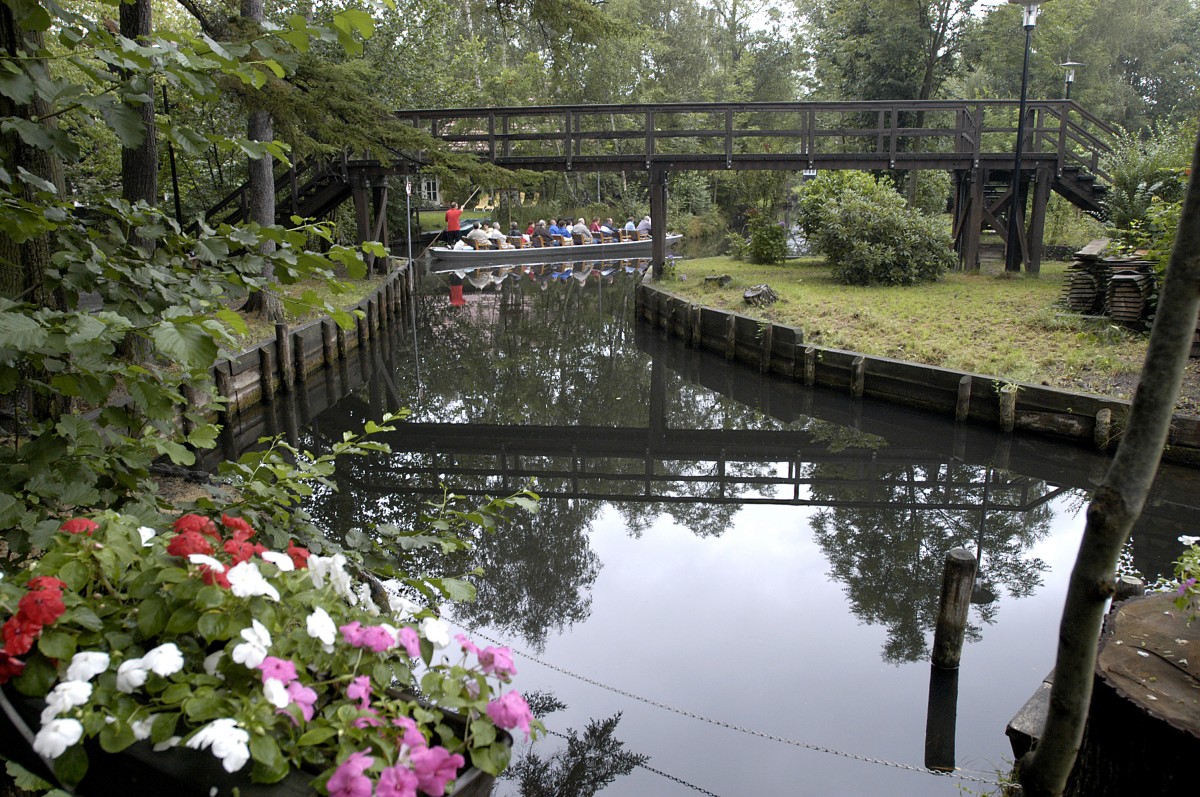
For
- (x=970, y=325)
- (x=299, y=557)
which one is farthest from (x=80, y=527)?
(x=970, y=325)

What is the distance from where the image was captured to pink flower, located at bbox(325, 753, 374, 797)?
59.4 inches

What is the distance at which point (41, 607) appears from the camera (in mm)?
1675

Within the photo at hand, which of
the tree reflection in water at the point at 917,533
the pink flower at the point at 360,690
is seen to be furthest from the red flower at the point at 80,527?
the tree reflection in water at the point at 917,533

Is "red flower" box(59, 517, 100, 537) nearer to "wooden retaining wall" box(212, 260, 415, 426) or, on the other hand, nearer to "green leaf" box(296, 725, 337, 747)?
"green leaf" box(296, 725, 337, 747)

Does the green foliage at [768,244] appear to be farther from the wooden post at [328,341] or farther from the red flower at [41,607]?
the red flower at [41,607]

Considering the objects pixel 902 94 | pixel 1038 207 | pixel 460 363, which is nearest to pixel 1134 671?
pixel 460 363

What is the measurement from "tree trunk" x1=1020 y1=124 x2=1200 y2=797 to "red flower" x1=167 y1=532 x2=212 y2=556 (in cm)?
168

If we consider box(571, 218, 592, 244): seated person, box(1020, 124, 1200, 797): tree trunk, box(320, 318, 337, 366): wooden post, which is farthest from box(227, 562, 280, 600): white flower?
box(571, 218, 592, 244): seated person

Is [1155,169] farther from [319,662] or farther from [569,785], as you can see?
[319,662]

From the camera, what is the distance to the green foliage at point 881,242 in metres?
17.3

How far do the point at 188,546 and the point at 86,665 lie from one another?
0.93 ft

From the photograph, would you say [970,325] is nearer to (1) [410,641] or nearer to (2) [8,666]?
(1) [410,641]

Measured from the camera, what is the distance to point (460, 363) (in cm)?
1535

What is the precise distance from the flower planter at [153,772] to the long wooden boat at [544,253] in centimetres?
2705
